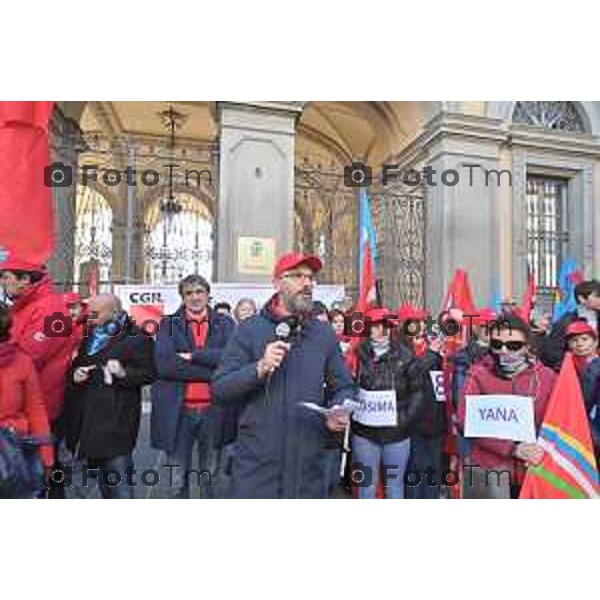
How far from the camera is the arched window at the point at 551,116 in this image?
11.8m

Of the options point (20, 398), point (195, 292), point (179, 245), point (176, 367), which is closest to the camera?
point (20, 398)

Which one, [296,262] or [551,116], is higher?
[551,116]

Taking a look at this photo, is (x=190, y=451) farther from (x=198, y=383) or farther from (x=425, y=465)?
(x=425, y=465)

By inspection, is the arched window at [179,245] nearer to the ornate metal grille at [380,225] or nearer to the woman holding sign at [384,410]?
the ornate metal grille at [380,225]

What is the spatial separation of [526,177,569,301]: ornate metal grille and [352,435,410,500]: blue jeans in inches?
304

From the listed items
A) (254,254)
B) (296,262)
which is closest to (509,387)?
(296,262)

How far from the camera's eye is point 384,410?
4570 millimetres

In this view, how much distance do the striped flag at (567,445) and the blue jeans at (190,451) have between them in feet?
7.83

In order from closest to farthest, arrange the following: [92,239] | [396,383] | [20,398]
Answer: [20,398] → [396,383] → [92,239]

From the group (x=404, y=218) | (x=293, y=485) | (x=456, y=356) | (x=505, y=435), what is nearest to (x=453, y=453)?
(x=456, y=356)

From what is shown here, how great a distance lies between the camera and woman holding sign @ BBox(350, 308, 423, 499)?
458 centimetres

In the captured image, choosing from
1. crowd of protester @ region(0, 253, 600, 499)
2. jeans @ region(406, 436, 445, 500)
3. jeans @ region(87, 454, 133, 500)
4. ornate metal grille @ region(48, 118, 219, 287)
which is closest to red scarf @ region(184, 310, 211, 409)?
crowd of protester @ region(0, 253, 600, 499)

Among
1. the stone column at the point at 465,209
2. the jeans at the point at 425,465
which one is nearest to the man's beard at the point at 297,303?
the jeans at the point at 425,465

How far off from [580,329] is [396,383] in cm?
125
